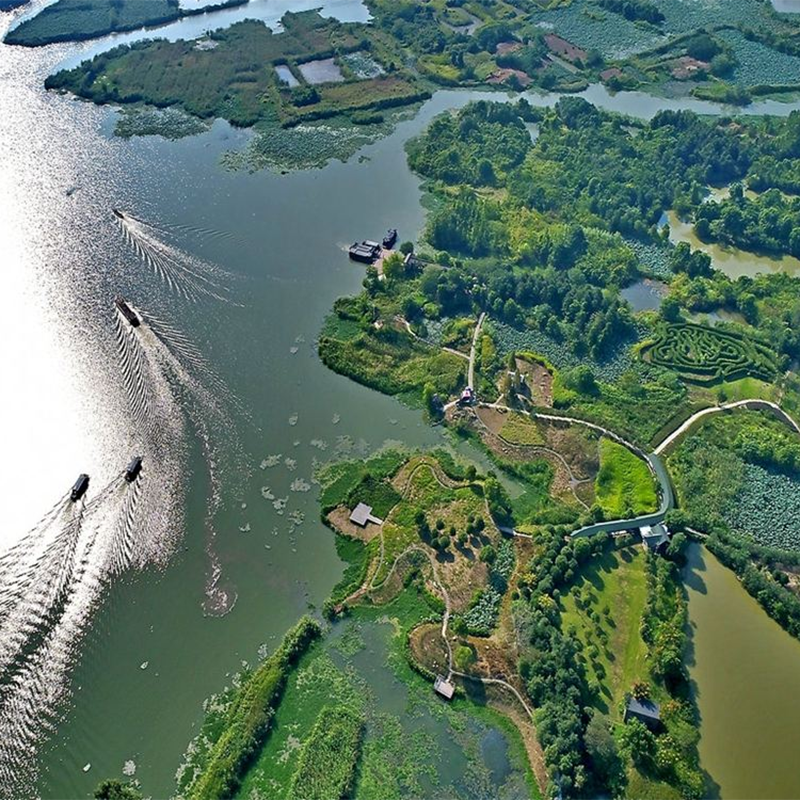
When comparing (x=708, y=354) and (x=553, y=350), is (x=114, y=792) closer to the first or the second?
(x=553, y=350)

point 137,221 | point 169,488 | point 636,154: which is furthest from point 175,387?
point 636,154

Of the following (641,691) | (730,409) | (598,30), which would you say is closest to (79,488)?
(641,691)

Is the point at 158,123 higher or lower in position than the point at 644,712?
higher

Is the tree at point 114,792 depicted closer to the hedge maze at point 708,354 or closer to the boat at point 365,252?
the hedge maze at point 708,354

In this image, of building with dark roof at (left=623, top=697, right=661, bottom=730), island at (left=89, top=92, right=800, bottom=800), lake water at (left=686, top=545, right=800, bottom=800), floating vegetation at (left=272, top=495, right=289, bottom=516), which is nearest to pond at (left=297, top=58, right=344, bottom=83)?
island at (left=89, top=92, right=800, bottom=800)

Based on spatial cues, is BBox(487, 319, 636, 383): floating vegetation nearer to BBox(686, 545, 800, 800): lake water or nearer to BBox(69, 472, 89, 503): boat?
BBox(686, 545, 800, 800): lake water
